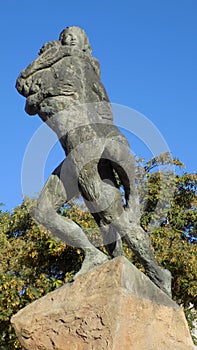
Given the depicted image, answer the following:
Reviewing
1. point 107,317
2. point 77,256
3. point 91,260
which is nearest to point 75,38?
point 91,260

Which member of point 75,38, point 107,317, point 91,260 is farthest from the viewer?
point 75,38

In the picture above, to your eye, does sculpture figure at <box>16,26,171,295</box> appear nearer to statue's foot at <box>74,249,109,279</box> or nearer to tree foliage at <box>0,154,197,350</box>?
statue's foot at <box>74,249,109,279</box>

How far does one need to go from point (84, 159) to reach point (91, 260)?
1.12m

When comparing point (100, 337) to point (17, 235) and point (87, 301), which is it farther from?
point (17, 235)

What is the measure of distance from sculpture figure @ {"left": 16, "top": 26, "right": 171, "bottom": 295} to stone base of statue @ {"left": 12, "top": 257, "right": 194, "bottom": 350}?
39 centimetres

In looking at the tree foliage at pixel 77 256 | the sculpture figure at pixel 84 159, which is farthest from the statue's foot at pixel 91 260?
the tree foliage at pixel 77 256

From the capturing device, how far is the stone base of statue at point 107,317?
5.77 meters

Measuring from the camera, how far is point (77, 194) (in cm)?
687

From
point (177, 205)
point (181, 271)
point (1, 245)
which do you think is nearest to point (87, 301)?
point (181, 271)

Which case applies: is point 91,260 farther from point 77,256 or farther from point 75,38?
point 77,256

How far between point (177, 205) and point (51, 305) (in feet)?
41.6

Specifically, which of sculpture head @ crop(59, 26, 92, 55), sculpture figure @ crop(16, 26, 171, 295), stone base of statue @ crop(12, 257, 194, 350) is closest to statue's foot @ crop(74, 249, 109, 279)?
sculpture figure @ crop(16, 26, 171, 295)

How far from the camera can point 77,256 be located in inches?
640

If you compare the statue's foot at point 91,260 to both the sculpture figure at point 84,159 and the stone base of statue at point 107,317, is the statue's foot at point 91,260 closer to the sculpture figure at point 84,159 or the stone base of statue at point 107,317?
the sculpture figure at point 84,159
